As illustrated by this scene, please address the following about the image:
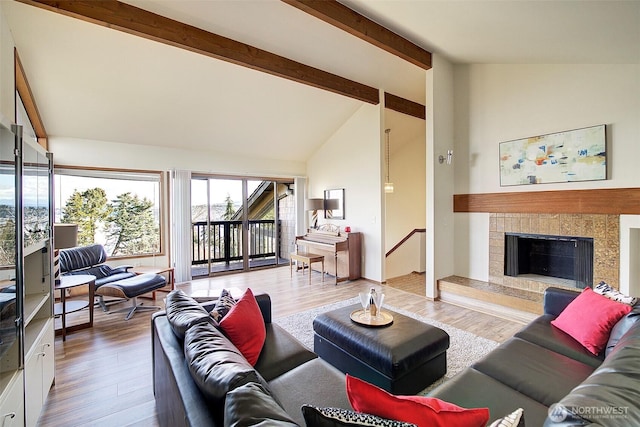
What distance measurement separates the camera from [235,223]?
630 cm

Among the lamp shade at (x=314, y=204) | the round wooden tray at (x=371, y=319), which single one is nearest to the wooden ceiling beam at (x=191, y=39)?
the lamp shade at (x=314, y=204)

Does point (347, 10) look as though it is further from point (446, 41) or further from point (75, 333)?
point (75, 333)

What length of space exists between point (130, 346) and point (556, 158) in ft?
17.7

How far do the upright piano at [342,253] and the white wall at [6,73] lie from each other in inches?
173

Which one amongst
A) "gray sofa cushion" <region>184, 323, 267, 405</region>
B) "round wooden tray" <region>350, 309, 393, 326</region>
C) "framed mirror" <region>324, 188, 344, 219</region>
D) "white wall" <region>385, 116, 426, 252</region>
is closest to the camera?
"gray sofa cushion" <region>184, 323, 267, 405</region>

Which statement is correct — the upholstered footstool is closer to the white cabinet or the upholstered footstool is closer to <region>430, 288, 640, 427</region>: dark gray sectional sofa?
the white cabinet

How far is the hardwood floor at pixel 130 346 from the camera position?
2010 millimetres

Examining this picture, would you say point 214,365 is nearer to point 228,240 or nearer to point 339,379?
point 339,379

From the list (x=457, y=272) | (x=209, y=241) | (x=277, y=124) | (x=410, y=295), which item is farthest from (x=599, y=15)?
(x=209, y=241)

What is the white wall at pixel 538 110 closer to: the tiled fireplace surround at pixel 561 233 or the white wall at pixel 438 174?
the white wall at pixel 438 174

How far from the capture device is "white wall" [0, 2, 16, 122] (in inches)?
93.3

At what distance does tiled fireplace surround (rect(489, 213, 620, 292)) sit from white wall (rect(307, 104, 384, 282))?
176 centimetres

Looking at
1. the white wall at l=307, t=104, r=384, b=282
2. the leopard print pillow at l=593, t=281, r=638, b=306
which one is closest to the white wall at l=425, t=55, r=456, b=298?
the white wall at l=307, t=104, r=384, b=282

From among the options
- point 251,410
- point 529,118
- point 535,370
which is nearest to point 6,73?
point 251,410
